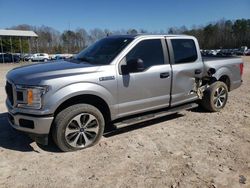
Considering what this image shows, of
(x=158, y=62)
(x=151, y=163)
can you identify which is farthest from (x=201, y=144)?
(x=158, y=62)

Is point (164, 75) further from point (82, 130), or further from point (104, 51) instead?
point (82, 130)

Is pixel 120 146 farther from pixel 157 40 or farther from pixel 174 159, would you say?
pixel 157 40

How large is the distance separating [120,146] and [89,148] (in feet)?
1.74

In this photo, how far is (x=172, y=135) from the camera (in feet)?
16.7

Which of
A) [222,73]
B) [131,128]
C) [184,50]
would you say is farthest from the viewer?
[222,73]

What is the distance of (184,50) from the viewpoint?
577 centimetres

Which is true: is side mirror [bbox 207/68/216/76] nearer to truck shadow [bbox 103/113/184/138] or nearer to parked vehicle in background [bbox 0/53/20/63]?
truck shadow [bbox 103/113/184/138]

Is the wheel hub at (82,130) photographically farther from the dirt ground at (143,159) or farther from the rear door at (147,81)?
the rear door at (147,81)

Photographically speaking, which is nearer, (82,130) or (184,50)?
(82,130)

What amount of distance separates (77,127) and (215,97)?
3.77 metres

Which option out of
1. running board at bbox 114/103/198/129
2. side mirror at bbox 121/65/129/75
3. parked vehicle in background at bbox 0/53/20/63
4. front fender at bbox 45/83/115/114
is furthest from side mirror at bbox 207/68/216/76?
parked vehicle in background at bbox 0/53/20/63

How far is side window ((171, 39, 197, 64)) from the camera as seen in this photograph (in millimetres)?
5566

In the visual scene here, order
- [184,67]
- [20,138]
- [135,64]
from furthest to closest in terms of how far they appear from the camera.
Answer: [184,67]
[20,138]
[135,64]

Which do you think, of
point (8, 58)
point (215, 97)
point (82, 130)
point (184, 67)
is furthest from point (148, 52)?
point (8, 58)
